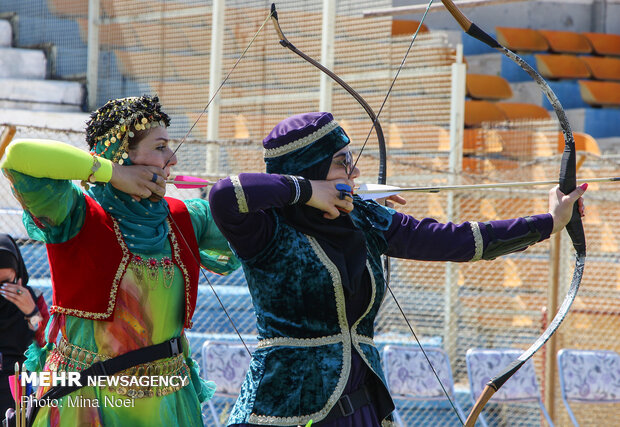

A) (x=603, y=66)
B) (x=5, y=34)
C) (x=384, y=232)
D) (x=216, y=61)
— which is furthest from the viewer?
(x=603, y=66)

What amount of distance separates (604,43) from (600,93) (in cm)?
133

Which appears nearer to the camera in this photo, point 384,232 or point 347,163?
point 347,163

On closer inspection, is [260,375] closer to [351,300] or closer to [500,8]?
[351,300]

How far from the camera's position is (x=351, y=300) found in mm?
2076

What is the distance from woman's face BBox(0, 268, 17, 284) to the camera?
3.37 m

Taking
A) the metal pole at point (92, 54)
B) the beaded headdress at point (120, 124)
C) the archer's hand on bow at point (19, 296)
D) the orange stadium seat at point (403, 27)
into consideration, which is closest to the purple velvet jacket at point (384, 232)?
A: the beaded headdress at point (120, 124)

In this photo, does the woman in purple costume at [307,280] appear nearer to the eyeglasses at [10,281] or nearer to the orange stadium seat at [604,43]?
the eyeglasses at [10,281]

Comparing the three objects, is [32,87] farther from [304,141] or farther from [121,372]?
[304,141]

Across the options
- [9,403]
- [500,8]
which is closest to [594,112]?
[500,8]

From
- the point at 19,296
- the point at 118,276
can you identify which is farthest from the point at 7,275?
the point at 118,276

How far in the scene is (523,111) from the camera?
9.41 m

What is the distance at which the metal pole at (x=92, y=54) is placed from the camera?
8203 millimetres

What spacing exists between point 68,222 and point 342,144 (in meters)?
0.77

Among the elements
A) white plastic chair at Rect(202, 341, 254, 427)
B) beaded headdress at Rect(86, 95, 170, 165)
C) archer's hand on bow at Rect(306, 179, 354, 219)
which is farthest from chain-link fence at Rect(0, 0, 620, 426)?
archer's hand on bow at Rect(306, 179, 354, 219)
